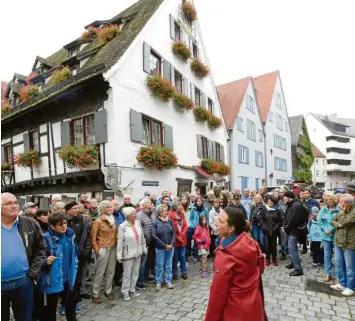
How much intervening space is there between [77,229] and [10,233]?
2.10 m

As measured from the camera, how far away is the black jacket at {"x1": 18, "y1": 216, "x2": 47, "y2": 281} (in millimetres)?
3434

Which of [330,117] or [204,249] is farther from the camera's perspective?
[330,117]

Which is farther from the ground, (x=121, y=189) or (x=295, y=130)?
(x=295, y=130)

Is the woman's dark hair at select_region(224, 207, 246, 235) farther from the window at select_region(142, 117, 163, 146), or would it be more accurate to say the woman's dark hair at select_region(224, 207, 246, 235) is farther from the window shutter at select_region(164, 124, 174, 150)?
the window shutter at select_region(164, 124, 174, 150)

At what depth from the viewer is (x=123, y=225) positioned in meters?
5.54

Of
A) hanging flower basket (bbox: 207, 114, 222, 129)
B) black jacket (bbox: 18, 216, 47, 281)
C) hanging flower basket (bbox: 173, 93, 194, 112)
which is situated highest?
hanging flower basket (bbox: 173, 93, 194, 112)

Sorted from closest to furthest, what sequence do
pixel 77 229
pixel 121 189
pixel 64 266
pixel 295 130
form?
pixel 64 266, pixel 77 229, pixel 121 189, pixel 295 130

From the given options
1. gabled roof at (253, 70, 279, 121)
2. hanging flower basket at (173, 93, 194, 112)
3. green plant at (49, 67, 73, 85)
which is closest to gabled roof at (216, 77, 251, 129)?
gabled roof at (253, 70, 279, 121)

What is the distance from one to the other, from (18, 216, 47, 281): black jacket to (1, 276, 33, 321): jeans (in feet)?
0.40

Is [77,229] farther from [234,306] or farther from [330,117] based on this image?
A: [330,117]

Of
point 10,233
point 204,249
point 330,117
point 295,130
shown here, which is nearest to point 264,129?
point 295,130

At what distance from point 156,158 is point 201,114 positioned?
5.83 metres

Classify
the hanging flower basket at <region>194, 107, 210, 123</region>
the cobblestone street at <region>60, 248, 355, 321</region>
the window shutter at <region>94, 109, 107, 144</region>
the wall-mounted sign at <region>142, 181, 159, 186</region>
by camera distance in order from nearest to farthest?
the cobblestone street at <region>60, 248, 355, 321</region> < the window shutter at <region>94, 109, 107, 144</region> < the wall-mounted sign at <region>142, 181, 159, 186</region> < the hanging flower basket at <region>194, 107, 210, 123</region>

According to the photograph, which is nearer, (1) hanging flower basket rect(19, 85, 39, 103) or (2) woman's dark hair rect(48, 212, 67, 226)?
(2) woman's dark hair rect(48, 212, 67, 226)
